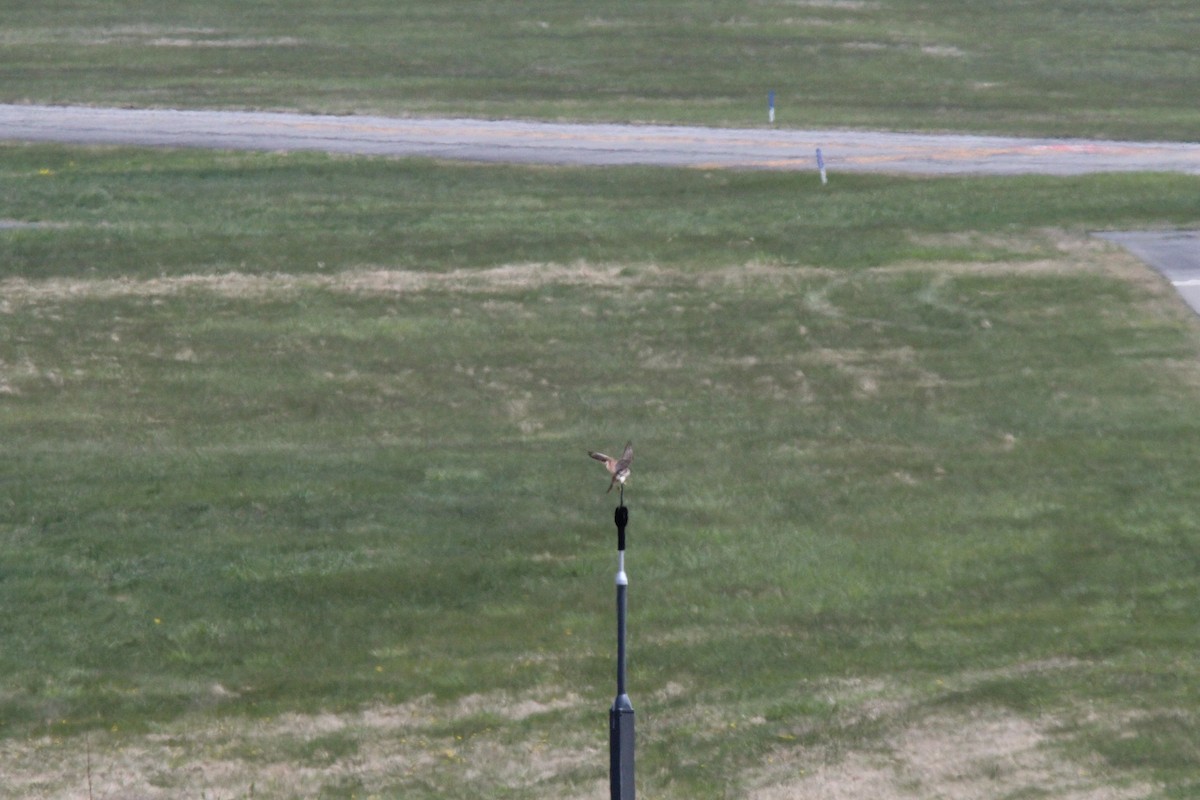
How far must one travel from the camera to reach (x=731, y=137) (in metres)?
46.5

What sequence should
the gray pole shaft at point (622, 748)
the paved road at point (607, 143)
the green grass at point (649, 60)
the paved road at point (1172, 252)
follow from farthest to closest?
the green grass at point (649, 60) < the paved road at point (607, 143) < the paved road at point (1172, 252) < the gray pole shaft at point (622, 748)

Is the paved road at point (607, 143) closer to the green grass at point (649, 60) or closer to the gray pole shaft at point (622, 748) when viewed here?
the green grass at point (649, 60)

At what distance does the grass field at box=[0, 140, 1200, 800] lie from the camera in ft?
57.1

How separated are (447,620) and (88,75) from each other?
41240 mm

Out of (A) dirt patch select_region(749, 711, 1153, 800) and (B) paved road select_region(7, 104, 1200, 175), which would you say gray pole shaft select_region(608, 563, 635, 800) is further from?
(B) paved road select_region(7, 104, 1200, 175)

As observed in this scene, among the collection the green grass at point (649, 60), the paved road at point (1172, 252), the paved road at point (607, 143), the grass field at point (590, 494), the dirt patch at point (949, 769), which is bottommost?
the dirt patch at point (949, 769)

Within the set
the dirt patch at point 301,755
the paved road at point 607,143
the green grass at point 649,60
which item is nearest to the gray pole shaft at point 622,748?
the dirt patch at point 301,755

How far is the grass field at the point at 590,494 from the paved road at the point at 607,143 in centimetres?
337

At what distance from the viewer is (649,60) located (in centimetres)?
5803

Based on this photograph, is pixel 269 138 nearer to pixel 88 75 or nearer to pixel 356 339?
pixel 88 75

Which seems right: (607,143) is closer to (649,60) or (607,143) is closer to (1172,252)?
(649,60)

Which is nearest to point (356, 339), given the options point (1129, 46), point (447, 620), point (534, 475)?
point (534, 475)

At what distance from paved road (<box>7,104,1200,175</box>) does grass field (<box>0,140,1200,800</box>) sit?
3.37m

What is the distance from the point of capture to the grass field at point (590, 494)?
17.4 metres
